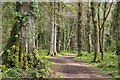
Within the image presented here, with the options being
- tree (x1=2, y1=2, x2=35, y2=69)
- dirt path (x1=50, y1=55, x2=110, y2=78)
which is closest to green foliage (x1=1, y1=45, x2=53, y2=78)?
tree (x1=2, y1=2, x2=35, y2=69)

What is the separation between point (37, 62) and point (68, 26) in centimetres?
3824

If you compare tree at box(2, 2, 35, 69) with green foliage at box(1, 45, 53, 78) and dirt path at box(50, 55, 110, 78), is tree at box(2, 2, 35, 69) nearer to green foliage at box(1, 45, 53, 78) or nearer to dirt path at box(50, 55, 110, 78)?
green foliage at box(1, 45, 53, 78)

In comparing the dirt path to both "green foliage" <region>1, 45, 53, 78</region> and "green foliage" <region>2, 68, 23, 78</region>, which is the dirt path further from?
"green foliage" <region>2, 68, 23, 78</region>

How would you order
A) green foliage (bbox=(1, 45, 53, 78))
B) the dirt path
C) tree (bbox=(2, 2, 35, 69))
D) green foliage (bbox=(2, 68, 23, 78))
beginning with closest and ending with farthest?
green foliage (bbox=(2, 68, 23, 78)), green foliage (bbox=(1, 45, 53, 78)), tree (bbox=(2, 2, 35, 69)), the dirt path

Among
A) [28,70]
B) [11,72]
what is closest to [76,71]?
[28,70]

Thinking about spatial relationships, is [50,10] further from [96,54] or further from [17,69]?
[17,69]

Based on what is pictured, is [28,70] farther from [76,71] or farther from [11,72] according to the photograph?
[76,71]

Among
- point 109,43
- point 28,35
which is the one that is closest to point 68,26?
point 109,43

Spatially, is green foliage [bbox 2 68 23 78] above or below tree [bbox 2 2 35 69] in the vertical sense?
below

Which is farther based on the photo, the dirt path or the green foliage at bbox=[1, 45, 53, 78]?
the dirt path

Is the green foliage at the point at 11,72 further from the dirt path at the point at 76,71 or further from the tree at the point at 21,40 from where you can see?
the dirt path at the point at 76,71

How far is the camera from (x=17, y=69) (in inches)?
→ 429

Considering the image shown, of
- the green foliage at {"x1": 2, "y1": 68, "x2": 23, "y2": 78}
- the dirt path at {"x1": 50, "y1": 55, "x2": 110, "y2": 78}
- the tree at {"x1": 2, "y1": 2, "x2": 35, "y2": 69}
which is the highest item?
the tree at {"x1": 2, "y1": 2, "x2": 35, "y2": 69}

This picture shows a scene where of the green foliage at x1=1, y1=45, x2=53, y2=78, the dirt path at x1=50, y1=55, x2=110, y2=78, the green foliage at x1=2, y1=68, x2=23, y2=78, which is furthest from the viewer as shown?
the dirt path at x1=50, y1=55, x2=110, y2=78
